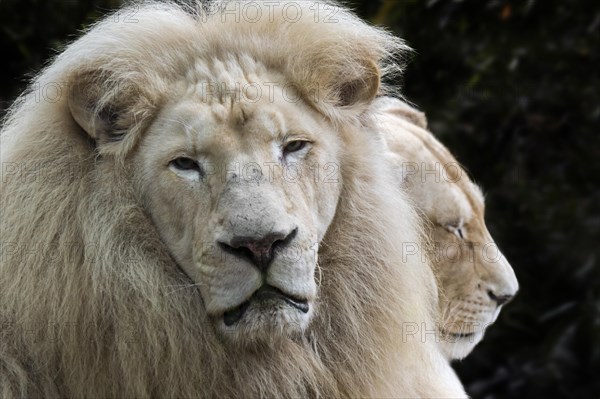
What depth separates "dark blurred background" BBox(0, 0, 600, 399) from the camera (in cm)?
764

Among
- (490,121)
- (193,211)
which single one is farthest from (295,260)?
(490,121)

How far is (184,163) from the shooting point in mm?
3438

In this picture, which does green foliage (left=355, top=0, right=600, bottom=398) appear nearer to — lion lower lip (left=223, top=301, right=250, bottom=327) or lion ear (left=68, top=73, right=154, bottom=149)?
lion ear (left=68, top=73, right=154, bottom=149)

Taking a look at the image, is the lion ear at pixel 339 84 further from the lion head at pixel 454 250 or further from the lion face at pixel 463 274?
the lion face at pixel 463 274

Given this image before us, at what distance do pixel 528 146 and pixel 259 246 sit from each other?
5.19 m

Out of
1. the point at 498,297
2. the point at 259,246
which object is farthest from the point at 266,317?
the point at 498,297

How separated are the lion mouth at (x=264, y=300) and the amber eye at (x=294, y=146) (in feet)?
1.63

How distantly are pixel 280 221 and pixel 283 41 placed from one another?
0.80 m

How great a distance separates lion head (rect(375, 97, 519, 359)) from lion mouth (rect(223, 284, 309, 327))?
114 cm

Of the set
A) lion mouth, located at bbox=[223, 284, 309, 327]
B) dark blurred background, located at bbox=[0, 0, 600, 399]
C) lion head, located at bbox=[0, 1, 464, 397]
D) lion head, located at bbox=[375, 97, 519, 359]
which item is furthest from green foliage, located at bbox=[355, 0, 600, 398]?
lion mouth, located at bbox=[223, 284, 309, 327]

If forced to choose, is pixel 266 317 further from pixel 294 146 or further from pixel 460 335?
pixel 460 335

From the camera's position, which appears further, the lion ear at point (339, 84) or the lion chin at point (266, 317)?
the lion ear at point (339, 84)

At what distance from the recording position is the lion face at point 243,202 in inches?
127

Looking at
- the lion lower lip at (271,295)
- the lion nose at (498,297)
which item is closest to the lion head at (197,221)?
the lion lower lip at (271,295)
